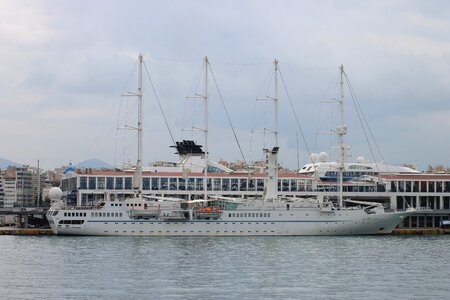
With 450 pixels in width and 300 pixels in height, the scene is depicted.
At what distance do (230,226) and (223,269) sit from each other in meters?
31.2

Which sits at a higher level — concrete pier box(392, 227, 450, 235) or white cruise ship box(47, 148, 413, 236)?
white cruise ship box(47, 148, 413, 236)

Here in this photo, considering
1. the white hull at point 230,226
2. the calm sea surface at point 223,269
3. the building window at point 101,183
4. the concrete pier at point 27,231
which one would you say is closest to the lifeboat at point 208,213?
the white hull at point 230,226

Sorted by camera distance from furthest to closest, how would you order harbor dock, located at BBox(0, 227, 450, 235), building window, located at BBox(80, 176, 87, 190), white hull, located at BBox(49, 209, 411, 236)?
building window, located at BBox(80, 176, 87, 190) < harbor dock, located at BBox(0, 227, 450, 235) < white hull, located at BBox(49, 209, 411, 236)

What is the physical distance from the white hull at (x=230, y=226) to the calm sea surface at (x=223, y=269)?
621cm

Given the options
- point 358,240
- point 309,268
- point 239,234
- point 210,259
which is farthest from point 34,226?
point 309,268

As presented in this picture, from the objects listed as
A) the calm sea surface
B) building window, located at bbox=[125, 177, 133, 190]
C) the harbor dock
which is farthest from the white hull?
building window, located at bbox=[125, 177, 133, 190]

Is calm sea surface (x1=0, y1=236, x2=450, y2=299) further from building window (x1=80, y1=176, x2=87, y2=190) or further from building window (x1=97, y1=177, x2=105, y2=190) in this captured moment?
building window (x1=97, y1=177, x2=105, y2=190)

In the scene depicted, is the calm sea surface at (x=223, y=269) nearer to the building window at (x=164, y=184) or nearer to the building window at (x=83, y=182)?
the building window at (x=83, y=182)

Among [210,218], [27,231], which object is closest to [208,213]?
[210,218]

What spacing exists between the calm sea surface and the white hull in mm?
6206

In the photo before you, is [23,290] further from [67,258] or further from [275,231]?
[275,231]

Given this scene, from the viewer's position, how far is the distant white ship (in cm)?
8162

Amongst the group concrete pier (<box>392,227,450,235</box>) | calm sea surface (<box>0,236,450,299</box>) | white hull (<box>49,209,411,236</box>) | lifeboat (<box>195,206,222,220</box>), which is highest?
lifeboat (<box>195,206,222,220</box>)

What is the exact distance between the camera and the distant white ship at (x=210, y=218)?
8162 centimetres
